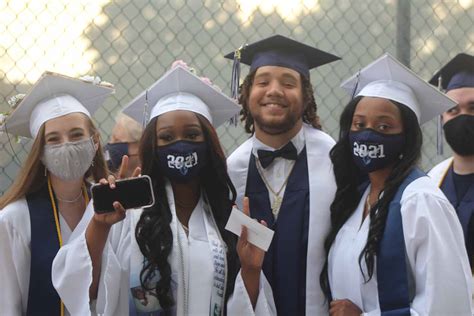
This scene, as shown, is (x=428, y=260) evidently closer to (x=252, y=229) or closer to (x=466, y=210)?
(x=252, y=229)

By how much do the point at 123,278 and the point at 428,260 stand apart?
128 cm

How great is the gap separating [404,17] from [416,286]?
2.98 metres

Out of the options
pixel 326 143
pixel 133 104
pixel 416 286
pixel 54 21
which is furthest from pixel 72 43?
pixel 416 286

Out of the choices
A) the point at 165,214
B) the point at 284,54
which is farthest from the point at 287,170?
the point at 165,214

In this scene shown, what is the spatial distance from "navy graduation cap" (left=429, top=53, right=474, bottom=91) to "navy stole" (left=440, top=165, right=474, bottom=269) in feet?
1.66

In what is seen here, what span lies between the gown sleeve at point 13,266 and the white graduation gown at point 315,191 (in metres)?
1.01

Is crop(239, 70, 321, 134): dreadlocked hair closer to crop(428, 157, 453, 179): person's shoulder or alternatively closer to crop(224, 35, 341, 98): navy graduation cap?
crop(224, 35, 341, 98): navy graduation cap

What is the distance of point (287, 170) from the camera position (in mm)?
4188

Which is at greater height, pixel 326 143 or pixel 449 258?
pixel 326 143

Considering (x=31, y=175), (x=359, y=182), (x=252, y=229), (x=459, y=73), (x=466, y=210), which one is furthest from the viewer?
(x=459, y=73)

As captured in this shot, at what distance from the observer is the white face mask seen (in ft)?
12.7

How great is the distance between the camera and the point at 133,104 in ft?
13.5

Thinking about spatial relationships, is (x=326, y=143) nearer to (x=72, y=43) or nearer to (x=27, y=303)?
(x=27, y=303)

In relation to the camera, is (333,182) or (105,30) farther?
(105,30)
